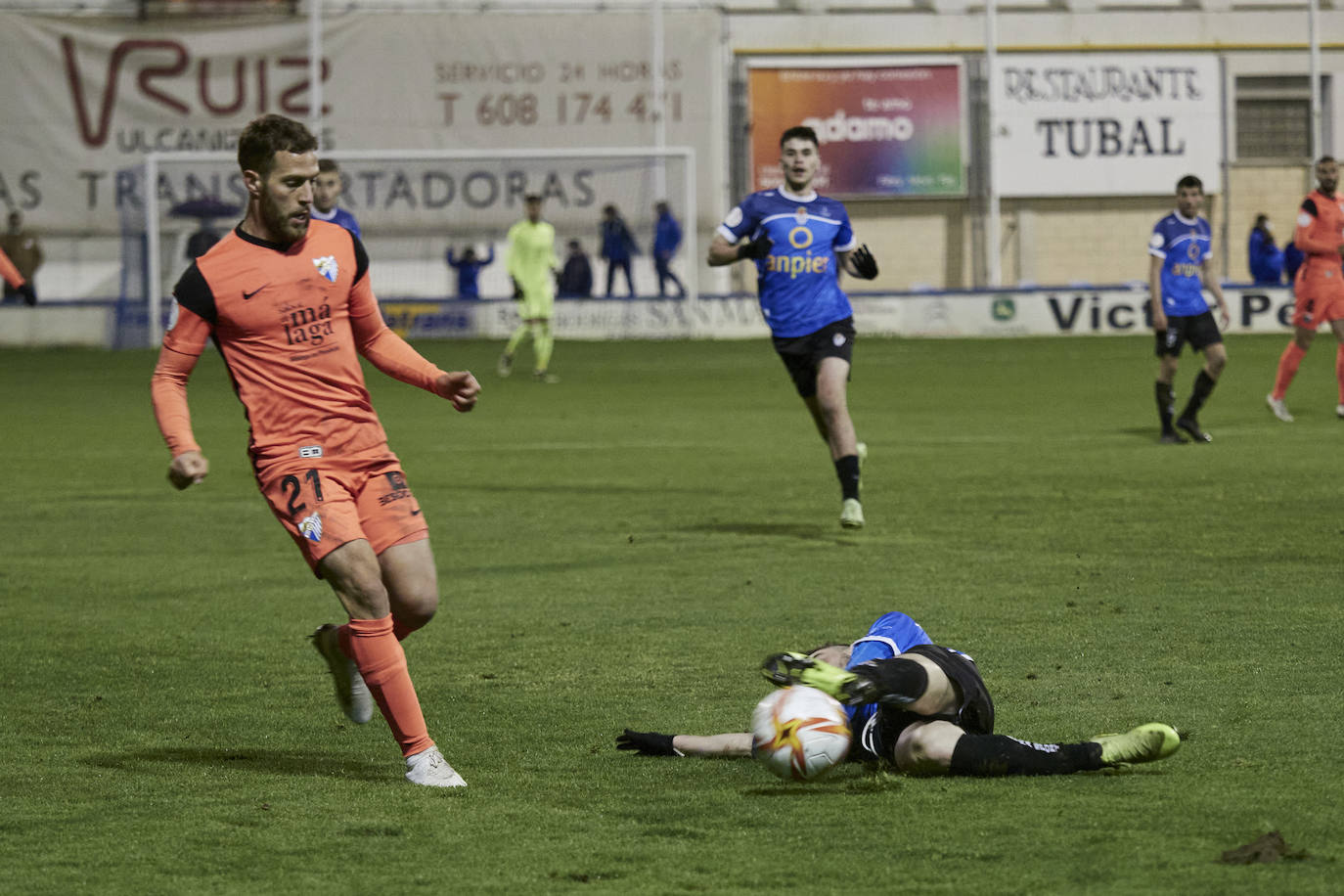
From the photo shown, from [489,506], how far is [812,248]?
275 cm

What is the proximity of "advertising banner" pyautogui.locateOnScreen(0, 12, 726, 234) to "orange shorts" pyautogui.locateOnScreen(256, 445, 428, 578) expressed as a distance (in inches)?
1284

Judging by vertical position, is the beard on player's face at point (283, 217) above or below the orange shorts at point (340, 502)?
above

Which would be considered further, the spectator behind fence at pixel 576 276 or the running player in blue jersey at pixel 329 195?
the spectator behind fence at pixel 576 276

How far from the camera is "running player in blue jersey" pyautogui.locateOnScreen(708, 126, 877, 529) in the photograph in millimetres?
11320

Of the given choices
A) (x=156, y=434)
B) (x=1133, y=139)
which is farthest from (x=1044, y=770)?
(x=1133, y=139)

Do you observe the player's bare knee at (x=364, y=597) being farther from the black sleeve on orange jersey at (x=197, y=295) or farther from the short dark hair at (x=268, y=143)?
the short dark hair at (x=268, y=143)

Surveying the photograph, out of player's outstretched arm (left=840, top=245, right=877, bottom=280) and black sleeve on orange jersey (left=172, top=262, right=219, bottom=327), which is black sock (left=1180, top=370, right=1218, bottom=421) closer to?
player's outstretched arm (left=840, top=245, right=877, bottom=280)

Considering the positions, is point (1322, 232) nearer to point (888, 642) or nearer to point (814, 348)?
point (814, 348)

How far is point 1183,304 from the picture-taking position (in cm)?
1581

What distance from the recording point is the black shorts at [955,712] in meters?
5.32

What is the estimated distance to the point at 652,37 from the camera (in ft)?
135

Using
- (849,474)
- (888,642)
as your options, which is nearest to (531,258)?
(849,474)

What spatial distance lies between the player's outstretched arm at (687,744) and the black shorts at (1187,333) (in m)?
10.9

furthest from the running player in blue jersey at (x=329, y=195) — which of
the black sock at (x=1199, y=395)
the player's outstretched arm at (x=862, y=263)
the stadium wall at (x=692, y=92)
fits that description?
the stadium wall at (x=692, y=92)
